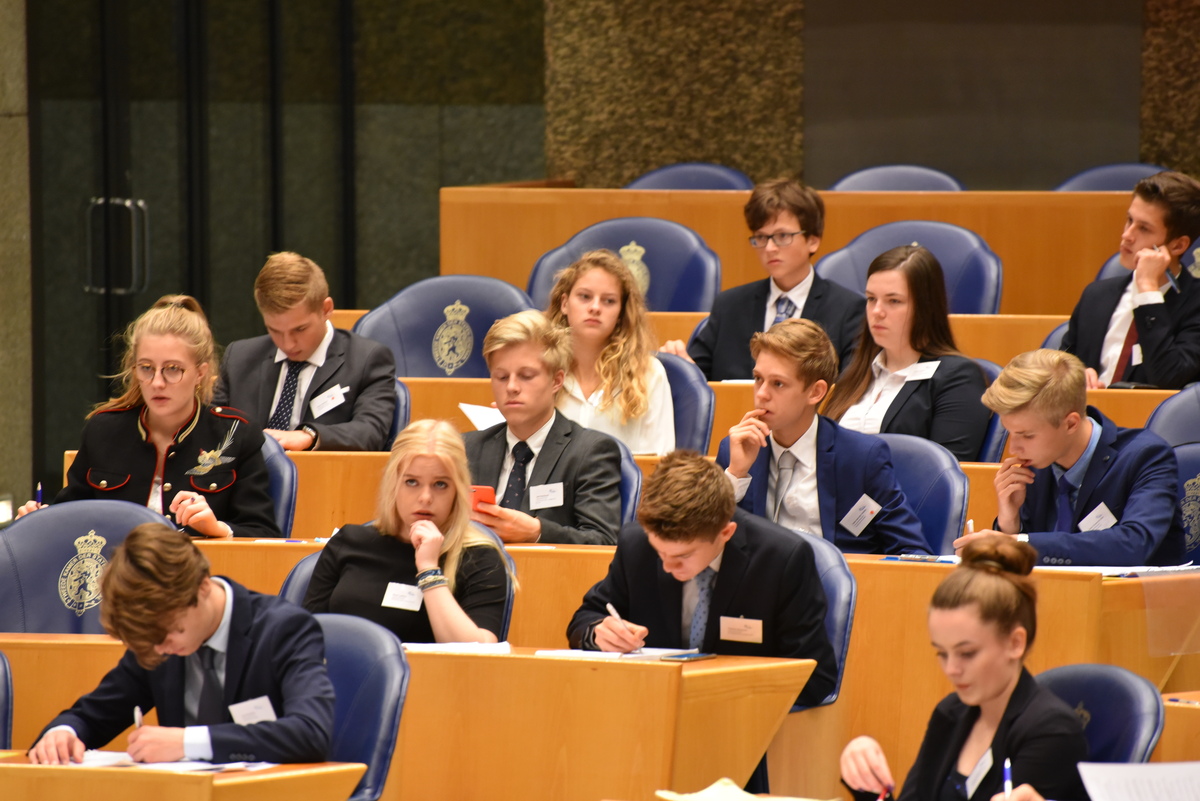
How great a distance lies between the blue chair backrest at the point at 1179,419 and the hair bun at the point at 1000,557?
1.66 m

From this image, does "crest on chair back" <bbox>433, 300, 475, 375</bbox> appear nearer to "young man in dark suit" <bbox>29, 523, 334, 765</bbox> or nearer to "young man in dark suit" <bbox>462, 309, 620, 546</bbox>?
"young man in dark suit" <bbox>462, 309, 620, 546</bbox>

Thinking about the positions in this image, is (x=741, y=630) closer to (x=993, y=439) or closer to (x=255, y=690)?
(x=255, y=690)

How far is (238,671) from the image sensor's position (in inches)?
96.5

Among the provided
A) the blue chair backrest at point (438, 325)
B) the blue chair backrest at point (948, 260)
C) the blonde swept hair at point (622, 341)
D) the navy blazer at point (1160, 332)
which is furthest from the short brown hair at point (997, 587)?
the blue chair backrest at point (948, 260)

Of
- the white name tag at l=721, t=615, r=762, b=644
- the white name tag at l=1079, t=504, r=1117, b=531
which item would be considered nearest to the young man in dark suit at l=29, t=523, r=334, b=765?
the white name tag at l=721, t=615, r=762, b=644

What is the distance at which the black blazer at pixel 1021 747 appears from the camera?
7.16 feet

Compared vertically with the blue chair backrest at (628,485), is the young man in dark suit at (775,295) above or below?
above

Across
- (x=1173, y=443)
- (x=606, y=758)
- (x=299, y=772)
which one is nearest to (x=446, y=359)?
(x=1173, y=443)

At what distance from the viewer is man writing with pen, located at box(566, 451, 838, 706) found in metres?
2.79

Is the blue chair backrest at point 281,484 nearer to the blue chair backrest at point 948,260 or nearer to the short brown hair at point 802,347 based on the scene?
the short brown hair at point 802,347

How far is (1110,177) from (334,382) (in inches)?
161

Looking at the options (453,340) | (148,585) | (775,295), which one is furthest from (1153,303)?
(148,585)

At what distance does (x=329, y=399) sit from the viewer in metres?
4.43

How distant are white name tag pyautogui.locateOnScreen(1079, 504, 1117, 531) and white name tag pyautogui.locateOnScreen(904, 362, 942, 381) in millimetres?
900
